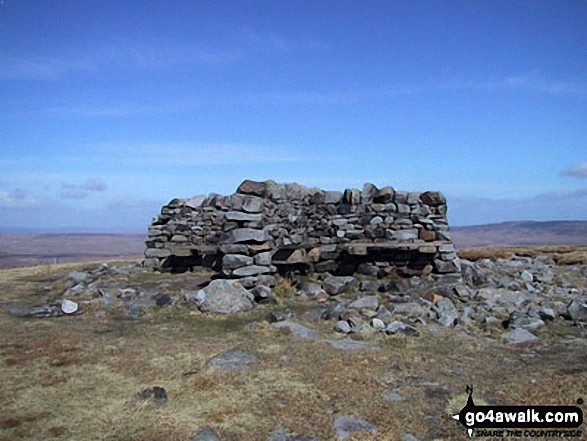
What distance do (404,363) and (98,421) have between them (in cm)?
432

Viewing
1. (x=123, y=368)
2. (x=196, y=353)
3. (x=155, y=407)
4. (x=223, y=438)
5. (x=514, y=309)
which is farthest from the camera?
(x=514, y=309)

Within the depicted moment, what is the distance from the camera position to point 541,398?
5508 millimetres

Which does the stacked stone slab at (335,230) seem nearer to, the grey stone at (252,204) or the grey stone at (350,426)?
the grey stone at (252,204)

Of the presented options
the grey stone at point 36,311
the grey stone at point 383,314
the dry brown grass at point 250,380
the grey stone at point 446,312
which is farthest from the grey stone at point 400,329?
the grey stone at point 36,311

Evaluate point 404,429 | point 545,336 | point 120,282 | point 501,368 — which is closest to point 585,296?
point 545,336

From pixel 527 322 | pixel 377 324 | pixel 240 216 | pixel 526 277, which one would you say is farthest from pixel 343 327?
pixel 526 277

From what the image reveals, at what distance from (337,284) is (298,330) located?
4.21 meters

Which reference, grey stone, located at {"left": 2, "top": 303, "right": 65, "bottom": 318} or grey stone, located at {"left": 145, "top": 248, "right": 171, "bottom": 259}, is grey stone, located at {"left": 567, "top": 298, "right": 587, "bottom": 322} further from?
grey stone, located at {"left": 145, "top": 248, "right": 171, "bottom": 259}

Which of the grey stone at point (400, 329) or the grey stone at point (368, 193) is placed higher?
the grey stone at point (368, 193)

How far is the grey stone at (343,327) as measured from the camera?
898 cm

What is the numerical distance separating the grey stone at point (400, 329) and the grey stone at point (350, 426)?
381 cm

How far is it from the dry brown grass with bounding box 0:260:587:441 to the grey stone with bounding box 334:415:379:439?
0.27ft

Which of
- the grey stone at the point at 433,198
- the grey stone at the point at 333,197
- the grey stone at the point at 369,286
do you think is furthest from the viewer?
the grey stone at the point at 333,197

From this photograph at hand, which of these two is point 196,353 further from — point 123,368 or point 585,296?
point 585,296
